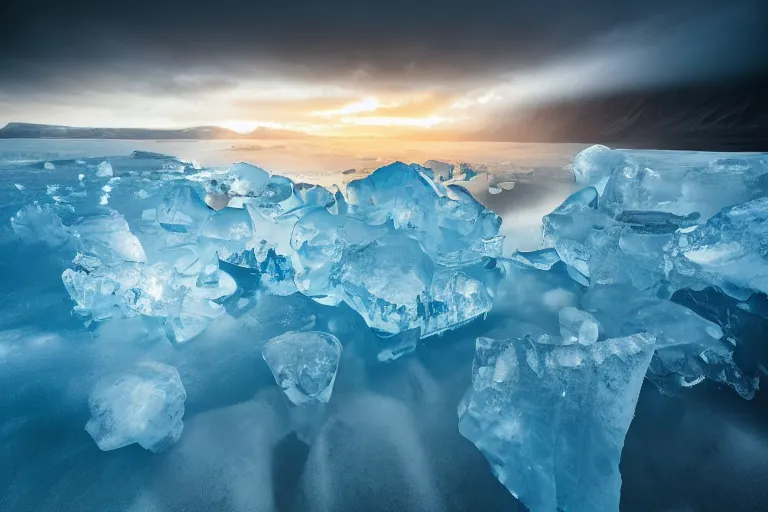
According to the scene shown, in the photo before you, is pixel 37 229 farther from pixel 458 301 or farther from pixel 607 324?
Result: pixel 607 324

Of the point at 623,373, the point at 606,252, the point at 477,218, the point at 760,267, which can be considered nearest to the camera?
the point at 623,373

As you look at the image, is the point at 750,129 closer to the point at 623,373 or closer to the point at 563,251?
the point at 563,251

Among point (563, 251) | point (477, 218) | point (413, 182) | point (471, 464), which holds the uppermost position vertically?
point (413, 182)

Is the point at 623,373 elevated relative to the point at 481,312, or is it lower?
elevated

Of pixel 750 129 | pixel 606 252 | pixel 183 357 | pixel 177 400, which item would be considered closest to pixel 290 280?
pixel 183 357

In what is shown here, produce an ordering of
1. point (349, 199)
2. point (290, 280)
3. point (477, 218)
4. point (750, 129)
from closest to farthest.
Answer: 1. point (290, 280)
2. point (477, 218)
3. point (349, 199)
4. point (750, 129)
